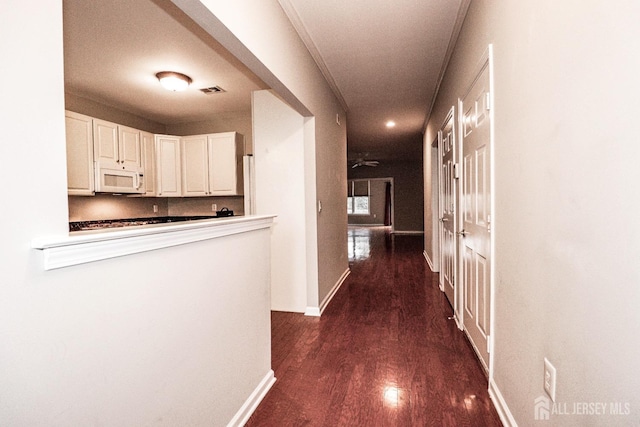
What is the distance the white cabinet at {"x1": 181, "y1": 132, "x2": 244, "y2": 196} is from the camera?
4.93 m

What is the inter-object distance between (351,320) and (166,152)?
3.87 metres

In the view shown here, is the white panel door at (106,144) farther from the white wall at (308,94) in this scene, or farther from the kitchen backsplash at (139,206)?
the white wall at (308,94)

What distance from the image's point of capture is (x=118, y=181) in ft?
14.6

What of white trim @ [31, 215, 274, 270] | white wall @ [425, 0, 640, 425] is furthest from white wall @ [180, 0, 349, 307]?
white wall @ [425, 0, 640, 425]

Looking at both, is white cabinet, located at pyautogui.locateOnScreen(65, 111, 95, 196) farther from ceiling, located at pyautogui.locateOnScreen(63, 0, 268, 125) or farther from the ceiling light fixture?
the ceiling light fixture

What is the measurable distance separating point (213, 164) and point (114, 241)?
4212 millimetres

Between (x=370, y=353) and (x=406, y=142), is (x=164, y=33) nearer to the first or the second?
(x=370, y=353)

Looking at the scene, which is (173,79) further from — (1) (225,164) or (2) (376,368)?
(2) (376,368)

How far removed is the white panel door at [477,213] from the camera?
207cm

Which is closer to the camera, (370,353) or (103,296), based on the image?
(103,296)

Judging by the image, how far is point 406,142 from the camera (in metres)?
8.44

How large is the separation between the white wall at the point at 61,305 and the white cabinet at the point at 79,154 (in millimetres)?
3551

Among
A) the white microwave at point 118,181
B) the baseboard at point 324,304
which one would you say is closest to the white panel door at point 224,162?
the white microwave at point 118,181

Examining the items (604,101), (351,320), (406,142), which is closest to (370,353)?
(351,320)
